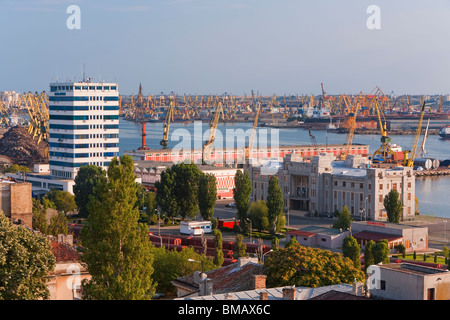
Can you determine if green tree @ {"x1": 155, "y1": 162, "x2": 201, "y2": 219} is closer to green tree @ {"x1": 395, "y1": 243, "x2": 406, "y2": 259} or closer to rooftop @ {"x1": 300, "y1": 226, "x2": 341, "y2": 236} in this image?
rooftop @ {"x1": 300, "y1": 226, "x2": 341, "y2": 236}

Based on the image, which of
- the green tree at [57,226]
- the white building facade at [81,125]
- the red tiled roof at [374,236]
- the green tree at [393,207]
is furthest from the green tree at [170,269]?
the white building facade at [81,125]

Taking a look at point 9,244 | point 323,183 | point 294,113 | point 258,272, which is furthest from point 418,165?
point 294,113

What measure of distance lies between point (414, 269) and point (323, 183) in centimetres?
1622

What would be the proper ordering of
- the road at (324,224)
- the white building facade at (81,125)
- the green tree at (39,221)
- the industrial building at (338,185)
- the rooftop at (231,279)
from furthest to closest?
1. the white building facade at (81,125)
2. the industrial building at (338,185)
3. the road at (324,224)
4. the green tree at (39,221)
5. the rooftop at (231,279)

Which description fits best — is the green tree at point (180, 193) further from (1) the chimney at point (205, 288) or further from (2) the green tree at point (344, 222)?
(1) the chimney at point (205, 288)

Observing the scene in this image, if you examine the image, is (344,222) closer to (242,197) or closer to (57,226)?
(242,197)

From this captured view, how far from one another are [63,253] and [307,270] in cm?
271

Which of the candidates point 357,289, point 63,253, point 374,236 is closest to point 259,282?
point 357,289

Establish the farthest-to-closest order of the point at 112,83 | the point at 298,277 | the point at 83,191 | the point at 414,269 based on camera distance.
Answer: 1. the point at 112,83
2. the point at 83,191
3. the point at 298,277
4. the point at 414,269

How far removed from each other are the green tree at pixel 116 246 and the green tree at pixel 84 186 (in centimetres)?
1600

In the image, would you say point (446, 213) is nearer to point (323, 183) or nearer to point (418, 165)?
point (323, 183)

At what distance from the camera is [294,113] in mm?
110062

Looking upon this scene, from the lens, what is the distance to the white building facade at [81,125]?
1047 inches

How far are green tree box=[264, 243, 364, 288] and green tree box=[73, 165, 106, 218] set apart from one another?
13.7m
